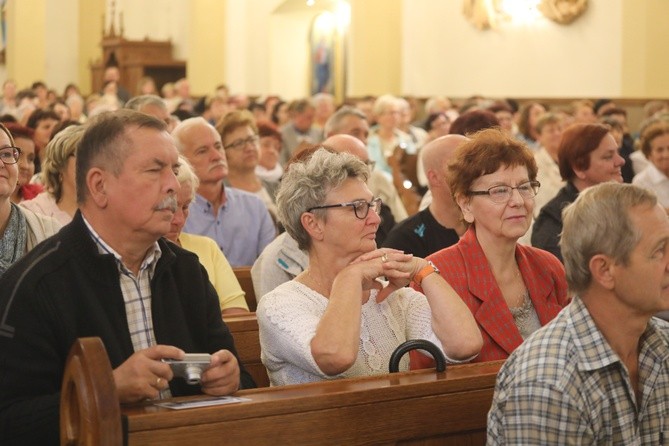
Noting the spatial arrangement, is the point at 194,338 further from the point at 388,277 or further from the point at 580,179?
the point at 580,179

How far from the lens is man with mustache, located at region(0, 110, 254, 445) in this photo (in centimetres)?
288

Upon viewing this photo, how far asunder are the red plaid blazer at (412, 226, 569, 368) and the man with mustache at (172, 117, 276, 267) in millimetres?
2422

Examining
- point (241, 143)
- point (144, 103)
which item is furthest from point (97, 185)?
point (144, 103)

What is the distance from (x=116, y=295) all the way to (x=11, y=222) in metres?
1.22

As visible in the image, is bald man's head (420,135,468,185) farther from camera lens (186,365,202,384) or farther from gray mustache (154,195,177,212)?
camera lens (186,365,202,384)

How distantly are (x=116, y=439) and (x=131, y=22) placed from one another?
22.8 metres

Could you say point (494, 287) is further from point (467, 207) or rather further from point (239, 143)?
point (239, 143)

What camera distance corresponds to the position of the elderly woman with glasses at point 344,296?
333cm

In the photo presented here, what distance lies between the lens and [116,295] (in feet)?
10.2

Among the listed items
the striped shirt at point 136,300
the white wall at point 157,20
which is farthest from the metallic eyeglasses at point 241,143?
the white wall at point 157,20

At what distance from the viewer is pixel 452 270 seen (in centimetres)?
395

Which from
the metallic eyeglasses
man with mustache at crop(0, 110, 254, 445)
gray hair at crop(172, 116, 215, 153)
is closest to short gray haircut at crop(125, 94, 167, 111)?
the metallic eyeglasses

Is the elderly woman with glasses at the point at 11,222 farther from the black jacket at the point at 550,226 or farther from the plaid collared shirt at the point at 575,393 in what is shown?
the black jacket at the point at 550,226

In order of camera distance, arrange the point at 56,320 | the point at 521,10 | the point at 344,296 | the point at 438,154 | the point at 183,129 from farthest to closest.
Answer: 1. the point at 521,10
2. the point at 183,129
3. the point at 438,154
4. the point at 344,296
5. the point at 56,320
